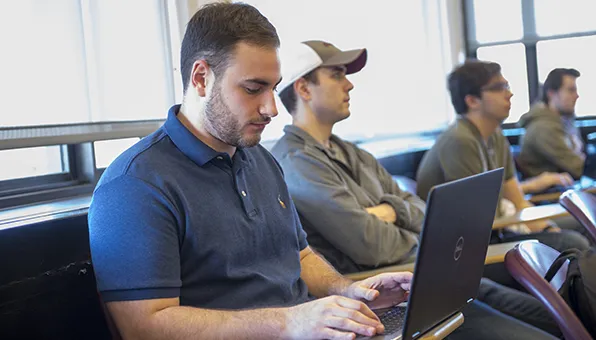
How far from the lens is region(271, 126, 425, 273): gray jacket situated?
2.37 metres

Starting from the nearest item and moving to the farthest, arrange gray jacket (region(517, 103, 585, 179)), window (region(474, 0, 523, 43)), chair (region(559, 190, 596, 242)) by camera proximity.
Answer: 1. chair (region(559, 190, 596, 242))
2. gray jacket (region(517, 103, 585, 179))
3. window (region(474, 0, 523, 43))

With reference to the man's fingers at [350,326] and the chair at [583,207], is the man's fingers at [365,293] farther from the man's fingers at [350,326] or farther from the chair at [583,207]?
the chair at [583,207]

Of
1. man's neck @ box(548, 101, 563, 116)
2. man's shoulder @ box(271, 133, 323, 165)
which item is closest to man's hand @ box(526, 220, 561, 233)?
man's shoulder @ box(271, 133, 323, 165)

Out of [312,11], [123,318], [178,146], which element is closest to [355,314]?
[123,318]

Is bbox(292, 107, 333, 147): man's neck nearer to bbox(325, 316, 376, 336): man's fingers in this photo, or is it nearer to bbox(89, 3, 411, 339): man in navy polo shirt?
bbox(89, 3, 411, 339): man in navy polo shirt

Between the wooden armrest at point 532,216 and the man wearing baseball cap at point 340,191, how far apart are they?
0.33m

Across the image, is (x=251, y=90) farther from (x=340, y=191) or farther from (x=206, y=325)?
(x=340, y=191)

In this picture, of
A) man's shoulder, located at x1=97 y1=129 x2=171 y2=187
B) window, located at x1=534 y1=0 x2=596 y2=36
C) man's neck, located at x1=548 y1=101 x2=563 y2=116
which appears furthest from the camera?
window, located at x1=534 y1=0 x2=596 y2=36

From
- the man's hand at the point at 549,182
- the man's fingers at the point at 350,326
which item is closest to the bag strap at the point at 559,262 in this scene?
the man's fingers at the point at 350,326

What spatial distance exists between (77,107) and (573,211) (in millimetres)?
1551

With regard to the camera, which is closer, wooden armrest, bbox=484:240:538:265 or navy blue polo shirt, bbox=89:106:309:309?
navy blue polo shirt, bbox=89:106:309:309

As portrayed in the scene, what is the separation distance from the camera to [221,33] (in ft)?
5.38

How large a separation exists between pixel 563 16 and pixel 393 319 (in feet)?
17.2

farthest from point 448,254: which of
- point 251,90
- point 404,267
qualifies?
point 404,267
